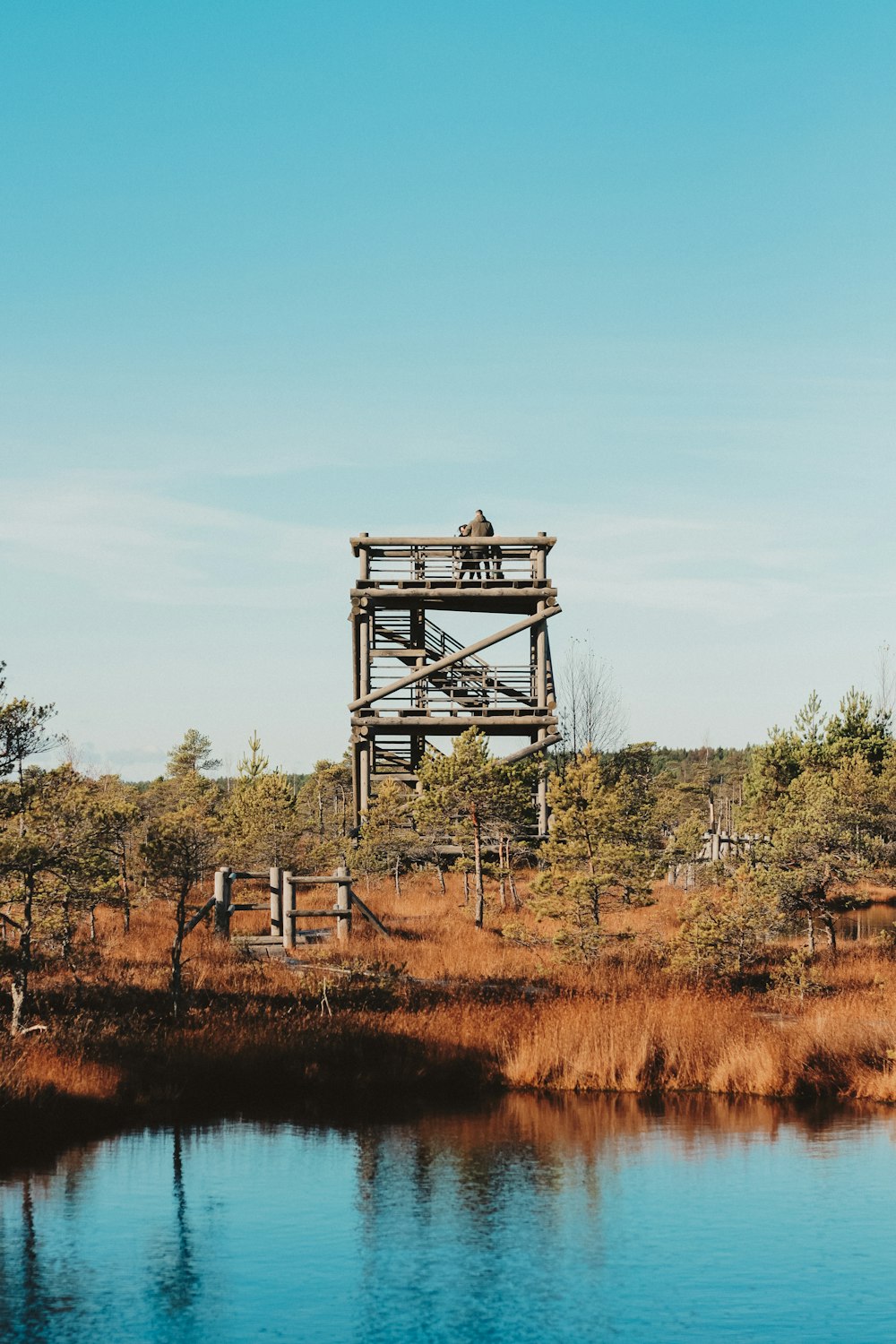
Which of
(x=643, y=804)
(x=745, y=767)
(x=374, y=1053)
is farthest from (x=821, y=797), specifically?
(x=745, y=767)

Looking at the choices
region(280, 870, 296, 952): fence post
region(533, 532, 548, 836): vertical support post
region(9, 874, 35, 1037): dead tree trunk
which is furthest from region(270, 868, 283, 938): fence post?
region(533, 532, 548, 836): vertical support post

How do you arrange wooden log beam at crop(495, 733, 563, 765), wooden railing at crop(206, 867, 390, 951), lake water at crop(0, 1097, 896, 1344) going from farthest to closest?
wooden log beam at crop(495, 733, 563, 765)
wooden railing at crop(206, 867, 390, 951)
lake water at crop(0, 1097, 896, 1344)

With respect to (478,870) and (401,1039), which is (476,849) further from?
(401,1039)

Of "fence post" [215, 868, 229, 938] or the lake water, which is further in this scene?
"fence post" [215, 868, 229, 938]

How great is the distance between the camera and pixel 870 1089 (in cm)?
1811

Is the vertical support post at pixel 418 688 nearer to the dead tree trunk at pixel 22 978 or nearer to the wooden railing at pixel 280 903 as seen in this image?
the wooden railing at pixel 280 903

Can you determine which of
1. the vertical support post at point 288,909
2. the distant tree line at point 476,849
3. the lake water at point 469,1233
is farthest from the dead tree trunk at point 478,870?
the lake water at point 469,1233

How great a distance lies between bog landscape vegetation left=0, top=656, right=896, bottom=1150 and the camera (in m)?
17.9

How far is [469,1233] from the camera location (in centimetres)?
1285

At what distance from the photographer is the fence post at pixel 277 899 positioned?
2723 cm

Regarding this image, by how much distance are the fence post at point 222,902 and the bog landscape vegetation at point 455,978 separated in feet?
2.20

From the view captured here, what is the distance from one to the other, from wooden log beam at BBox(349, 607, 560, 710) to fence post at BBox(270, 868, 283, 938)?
43.4 feet

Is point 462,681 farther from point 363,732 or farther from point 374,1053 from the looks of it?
point 374,1053

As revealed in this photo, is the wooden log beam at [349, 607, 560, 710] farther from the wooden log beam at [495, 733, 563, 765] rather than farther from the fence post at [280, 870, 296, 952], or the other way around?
the fence post at [280, 870, 296, 952]
